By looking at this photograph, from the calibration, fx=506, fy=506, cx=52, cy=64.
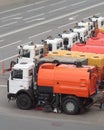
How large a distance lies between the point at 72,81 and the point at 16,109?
3029mm

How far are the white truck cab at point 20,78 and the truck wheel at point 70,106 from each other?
2038mm

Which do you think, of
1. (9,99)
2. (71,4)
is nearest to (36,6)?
(71,4)

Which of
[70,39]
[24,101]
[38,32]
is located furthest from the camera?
[38,32]

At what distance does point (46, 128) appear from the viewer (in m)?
20.6

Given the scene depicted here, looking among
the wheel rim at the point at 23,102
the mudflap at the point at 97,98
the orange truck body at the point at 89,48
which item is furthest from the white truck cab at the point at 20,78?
the orange truck body at the point at 89,48

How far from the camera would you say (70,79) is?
882 inches

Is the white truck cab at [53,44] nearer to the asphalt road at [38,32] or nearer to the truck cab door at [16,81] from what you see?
the asphalt road at [38,32]

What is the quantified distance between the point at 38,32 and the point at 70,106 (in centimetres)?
2307

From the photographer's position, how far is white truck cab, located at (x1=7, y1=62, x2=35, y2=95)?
76.6 feet

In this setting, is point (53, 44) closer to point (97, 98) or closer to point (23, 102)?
point (23, 102)

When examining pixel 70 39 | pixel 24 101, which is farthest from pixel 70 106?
pixel 70 39

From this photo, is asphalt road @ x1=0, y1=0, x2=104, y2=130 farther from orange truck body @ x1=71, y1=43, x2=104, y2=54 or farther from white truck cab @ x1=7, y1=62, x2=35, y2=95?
orange truck body @ x1=71, y1=43, x2=104, y2=54

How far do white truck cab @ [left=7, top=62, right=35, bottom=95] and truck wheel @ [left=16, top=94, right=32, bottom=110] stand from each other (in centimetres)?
39

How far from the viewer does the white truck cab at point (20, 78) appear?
23344 mm
